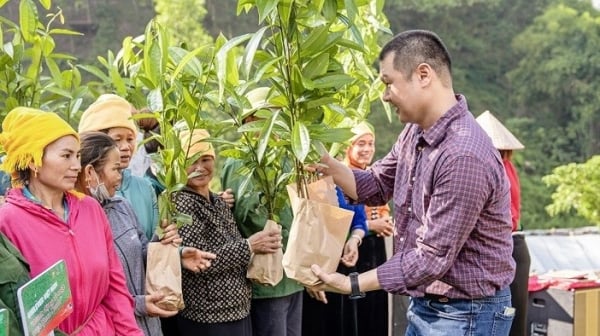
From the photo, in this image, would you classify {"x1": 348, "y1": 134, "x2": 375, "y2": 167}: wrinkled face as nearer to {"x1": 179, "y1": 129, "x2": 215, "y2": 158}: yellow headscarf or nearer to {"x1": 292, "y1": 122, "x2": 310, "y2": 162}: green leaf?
{"x1": 179, "y1": 129, "x2": 215, "y2": 158}: yellow headscarf

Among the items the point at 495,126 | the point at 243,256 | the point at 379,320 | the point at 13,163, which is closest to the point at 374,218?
the point at 379,320

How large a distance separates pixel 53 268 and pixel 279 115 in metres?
0.80

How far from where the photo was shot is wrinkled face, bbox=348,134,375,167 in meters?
3.98

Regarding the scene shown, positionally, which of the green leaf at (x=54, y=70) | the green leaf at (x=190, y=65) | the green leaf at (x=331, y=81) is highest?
the green leaf at (x=54, y=70)

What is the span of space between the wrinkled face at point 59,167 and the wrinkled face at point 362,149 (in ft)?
6.37

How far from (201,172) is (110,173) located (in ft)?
1.27

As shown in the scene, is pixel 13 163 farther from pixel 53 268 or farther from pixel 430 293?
pixel 430 293

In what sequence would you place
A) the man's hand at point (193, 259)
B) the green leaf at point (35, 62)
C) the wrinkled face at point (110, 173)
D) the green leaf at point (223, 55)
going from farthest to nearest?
1. the green leaf at point (35, 62)
2. the man's hand at point (193, 259)
3. the wrinkled face at point (110, 173)
4. the green leaf at point (223, 55)

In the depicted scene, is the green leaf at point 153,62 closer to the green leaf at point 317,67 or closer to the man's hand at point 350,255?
the green leaf at point 317,67

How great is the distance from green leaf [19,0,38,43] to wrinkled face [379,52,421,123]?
136 centimetres

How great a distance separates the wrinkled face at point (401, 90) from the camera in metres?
2.17

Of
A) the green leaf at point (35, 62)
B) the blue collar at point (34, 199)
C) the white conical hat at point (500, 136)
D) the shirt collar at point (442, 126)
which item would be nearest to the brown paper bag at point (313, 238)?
the shirt collar at point (442, 126)

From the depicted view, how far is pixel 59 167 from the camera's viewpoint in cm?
221

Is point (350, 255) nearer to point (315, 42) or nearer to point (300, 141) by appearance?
point (300, 141)
